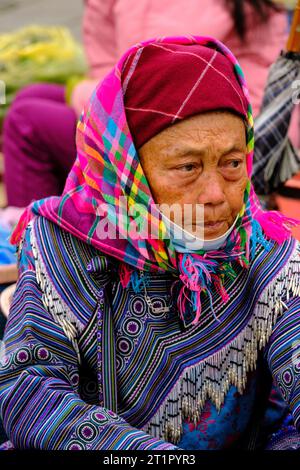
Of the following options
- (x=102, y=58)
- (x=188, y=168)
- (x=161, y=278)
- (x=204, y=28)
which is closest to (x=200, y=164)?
(x=188, y=168)

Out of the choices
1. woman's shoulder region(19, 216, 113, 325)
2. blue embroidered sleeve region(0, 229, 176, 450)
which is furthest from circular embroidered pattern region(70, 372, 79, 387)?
woman's shoulder region(19, 216, 113, 325)

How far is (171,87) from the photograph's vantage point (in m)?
1.34

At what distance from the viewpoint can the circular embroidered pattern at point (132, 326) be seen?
57.0 inches

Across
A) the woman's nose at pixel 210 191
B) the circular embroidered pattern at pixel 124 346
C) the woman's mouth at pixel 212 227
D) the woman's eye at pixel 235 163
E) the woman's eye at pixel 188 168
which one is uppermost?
the woman's eye at pixel 188 168

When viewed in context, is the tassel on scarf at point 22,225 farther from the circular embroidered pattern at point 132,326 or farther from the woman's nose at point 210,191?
the woman's nose at point 210,191

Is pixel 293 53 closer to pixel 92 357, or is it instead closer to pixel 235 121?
pixel 235 121

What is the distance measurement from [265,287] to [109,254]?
1.02 feet

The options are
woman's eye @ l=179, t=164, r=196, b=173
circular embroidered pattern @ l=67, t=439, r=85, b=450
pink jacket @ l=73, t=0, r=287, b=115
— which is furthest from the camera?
pink jacket @ l=73, t=0, r=287, b=115

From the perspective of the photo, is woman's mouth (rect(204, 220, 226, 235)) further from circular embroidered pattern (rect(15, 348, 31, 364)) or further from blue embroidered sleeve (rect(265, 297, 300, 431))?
circular embroidered pattern (rect(15, 348, 31, 364))

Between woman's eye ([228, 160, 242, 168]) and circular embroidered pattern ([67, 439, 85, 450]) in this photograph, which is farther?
woman's eye ([228, 160, 242, 168])

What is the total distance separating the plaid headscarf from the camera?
1370 mm

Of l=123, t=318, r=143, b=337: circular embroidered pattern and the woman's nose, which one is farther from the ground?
the woman's nose

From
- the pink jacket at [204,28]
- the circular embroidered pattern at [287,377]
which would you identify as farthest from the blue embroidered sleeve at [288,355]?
the pink jacket at [204,28]
